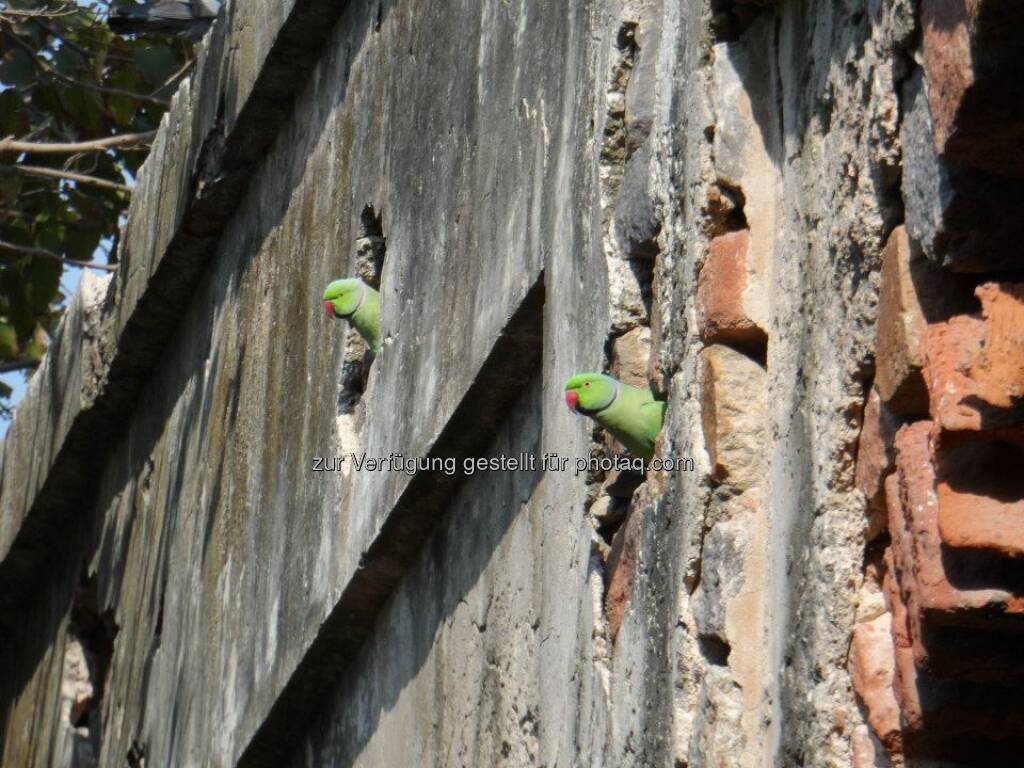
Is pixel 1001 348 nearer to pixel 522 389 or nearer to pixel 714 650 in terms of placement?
pixel 714 650

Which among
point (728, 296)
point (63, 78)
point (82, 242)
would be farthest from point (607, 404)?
point (82, 242)

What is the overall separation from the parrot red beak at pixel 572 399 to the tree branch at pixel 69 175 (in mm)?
4785

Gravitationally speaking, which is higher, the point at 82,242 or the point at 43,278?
the point at 82,242

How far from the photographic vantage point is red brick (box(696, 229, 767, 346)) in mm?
2789

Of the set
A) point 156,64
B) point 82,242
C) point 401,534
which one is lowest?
point 401,534

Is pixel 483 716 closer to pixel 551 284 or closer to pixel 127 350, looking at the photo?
pixel 551 284

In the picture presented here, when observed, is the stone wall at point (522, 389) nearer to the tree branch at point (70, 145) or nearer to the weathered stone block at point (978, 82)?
the weathered stone block at point (978, 82)

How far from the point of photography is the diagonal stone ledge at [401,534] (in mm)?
4043

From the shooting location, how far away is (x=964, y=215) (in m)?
2.11

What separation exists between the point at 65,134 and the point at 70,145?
2.64 ft

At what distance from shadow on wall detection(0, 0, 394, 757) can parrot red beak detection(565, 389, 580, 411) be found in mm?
1847

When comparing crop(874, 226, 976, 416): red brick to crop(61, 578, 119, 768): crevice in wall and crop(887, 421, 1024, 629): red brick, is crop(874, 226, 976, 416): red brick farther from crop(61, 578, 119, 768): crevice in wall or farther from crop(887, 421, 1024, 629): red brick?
crop(61, 578, 119, 768): crevice in wall

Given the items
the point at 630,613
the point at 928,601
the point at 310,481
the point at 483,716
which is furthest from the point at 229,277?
the point at 928,601

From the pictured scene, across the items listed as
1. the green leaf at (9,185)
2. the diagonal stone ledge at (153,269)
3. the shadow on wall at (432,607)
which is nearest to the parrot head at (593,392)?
the shadow on wall at (432,607)
